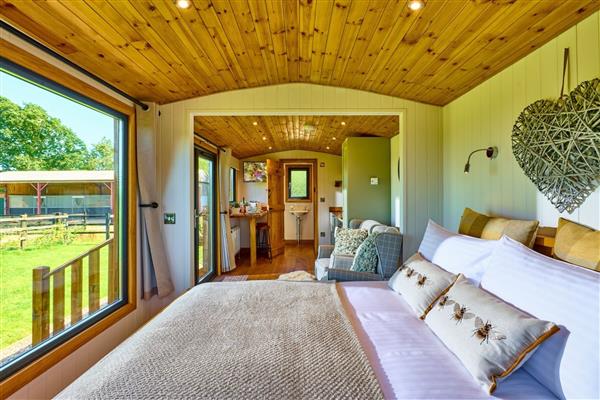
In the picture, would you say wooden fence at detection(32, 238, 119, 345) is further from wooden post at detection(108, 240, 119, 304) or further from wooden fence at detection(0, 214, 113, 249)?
wooden fence at detection(0, 214, 113, 249)

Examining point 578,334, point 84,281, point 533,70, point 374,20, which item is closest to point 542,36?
point 533,70

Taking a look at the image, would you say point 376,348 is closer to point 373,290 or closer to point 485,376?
point 485,376

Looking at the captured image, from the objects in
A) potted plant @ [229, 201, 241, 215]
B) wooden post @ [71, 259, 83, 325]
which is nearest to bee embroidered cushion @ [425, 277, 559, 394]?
wooden post @ [71, 259, 83, 325]

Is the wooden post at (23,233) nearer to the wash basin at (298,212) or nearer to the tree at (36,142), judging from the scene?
the tree at (36,142)

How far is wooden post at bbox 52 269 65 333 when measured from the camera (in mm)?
1987

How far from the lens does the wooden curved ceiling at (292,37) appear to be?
1620mm

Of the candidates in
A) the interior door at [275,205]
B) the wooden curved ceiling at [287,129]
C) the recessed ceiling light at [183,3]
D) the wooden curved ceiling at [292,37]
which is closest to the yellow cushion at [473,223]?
the wooden curved ceiling at [292,37]

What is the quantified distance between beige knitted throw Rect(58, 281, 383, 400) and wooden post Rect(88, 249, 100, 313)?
121 centimetres

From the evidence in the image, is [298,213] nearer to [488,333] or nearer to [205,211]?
[205,211]

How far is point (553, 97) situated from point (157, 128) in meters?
3.24

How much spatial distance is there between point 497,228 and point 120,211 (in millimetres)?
3043

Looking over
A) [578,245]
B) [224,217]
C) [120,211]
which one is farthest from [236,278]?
[578,245]

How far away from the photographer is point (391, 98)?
3.13m

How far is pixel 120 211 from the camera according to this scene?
2730 mm
